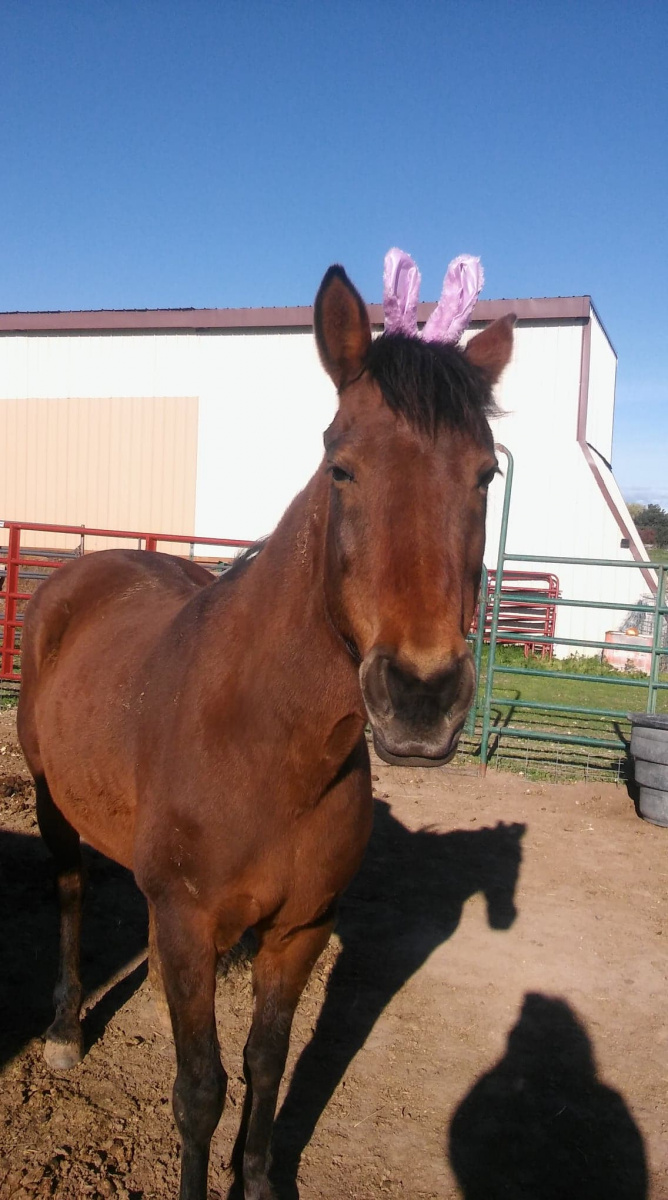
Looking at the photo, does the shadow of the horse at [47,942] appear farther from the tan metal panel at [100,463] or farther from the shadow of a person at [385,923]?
the tan metal panel at [100,463]

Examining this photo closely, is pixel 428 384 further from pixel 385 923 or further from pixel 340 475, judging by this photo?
pixel 385 923

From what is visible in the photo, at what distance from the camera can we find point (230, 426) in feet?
63.9

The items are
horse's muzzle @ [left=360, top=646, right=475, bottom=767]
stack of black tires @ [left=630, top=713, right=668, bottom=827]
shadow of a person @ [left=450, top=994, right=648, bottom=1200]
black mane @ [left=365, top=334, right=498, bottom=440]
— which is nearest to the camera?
horse's muzzle @ [left=360, top=646, right=475, bottom=767]

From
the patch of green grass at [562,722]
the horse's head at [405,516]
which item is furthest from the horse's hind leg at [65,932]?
the patch of green grass at [562,722]

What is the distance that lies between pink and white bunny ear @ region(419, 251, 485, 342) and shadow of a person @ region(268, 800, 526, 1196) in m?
2.70

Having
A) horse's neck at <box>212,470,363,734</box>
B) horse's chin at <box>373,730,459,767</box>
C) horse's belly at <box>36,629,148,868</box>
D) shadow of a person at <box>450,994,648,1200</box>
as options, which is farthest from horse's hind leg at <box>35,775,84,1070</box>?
horse's chin at <box>373,730,459,767</box>

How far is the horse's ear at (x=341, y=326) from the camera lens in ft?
6.65

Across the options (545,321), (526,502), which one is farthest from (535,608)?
(545,321)

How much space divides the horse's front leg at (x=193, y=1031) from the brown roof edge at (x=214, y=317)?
16.5m

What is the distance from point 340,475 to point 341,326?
0.40 meters

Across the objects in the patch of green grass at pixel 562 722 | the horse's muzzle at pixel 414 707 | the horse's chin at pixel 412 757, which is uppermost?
the horse's muzzle at pixel 414 707

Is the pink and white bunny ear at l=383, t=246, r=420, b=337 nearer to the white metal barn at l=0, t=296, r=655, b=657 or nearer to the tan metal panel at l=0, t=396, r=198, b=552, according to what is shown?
the white metal barn at l=0, t=296, r=655, b=657

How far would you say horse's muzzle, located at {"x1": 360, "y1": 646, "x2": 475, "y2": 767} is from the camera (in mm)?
1647

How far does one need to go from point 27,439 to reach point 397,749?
21.1 meters
